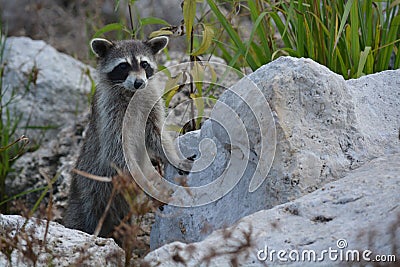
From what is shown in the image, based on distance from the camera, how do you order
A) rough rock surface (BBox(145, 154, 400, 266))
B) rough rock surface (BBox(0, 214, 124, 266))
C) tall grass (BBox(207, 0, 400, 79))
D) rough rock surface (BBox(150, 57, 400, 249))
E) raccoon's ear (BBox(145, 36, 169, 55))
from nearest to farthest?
1. rough rock surface (BBox(145, 154, 400, 266))
2. rough rock surface (BBox(0, 214, 124, 266))
3. rough rock surface (BBox(150, 57, 400, 249))
4. tall grass (BBox(207, 0, 400, 79))
5. raccoon's ear (BBox(145, 36, 169, 55))

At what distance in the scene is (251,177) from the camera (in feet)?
13.0

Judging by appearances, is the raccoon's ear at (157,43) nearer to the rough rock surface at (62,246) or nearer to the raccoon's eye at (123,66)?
the raccoon's eye at (123,66)

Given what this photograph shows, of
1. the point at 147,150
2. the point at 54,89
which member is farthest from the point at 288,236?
the point at 54,89

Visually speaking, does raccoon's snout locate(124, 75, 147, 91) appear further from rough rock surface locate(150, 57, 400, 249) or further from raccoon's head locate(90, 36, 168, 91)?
rough rock surface locate(150, 57, 400, 249)

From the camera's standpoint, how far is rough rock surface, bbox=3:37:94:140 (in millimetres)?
7559

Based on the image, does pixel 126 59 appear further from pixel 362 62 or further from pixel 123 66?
pixel 362 62

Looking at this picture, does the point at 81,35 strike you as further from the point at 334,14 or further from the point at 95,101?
the point at 334,14

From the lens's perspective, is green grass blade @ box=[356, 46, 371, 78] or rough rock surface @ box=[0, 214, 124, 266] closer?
rough rock surface @ box=[0, 214, 124, 266]

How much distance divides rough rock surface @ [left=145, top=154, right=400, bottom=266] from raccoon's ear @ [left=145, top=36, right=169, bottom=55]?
7.33ft

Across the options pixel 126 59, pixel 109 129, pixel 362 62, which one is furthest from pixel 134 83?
pixel 362 62

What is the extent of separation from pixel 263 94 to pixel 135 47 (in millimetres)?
1706

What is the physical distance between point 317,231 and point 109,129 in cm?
252

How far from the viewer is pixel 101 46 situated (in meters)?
5.54

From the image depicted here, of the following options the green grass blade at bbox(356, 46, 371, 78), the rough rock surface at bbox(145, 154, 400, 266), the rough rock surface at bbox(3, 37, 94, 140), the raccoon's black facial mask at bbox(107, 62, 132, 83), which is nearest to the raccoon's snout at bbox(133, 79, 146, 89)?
the raccoon's black facial mask at bbox(107, 62, 132, 83)
